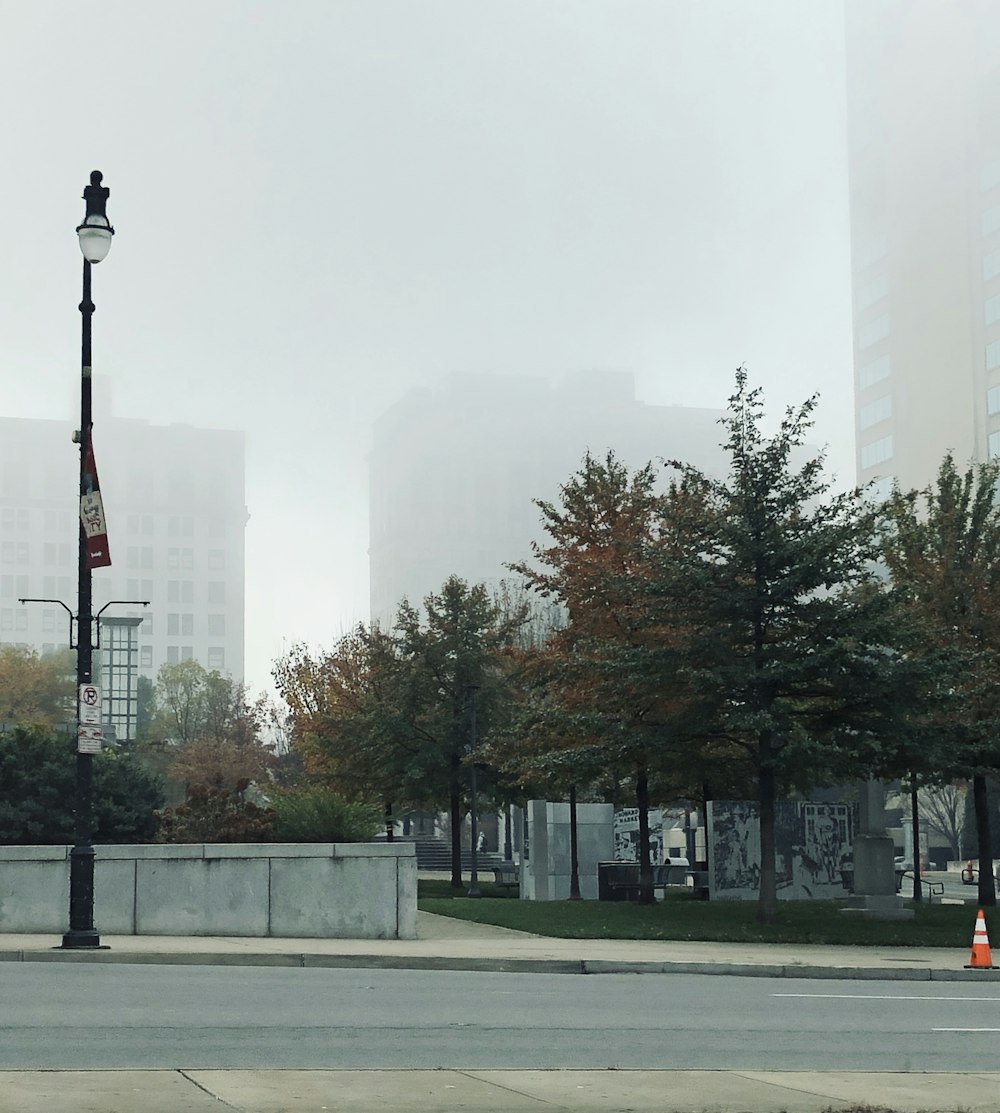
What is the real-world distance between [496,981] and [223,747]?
2817 inches

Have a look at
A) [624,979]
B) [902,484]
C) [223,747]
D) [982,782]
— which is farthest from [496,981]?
[902,484]

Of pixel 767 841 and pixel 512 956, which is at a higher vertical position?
pixel 767 841

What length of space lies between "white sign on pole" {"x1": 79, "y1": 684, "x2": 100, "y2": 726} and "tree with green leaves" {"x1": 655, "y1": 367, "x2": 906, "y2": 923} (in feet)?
34.1

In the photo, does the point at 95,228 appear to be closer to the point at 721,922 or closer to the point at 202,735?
the point at 721,922

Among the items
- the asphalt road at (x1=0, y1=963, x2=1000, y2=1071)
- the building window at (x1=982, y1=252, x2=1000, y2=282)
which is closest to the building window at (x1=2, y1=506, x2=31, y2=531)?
the building window at (x1=982, y1=252, x2=1000, y2=282)

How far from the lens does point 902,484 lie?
417 ft

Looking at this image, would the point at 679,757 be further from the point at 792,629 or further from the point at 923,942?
the point at 923,942

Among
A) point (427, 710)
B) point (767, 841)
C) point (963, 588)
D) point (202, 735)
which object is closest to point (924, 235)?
point (202, 735)

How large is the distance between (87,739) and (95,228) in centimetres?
686

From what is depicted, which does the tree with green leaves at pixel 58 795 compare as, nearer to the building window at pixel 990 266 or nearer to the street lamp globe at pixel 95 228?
the street lamp globe at pixel 95 228

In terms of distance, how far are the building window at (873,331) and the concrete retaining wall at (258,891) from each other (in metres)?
117

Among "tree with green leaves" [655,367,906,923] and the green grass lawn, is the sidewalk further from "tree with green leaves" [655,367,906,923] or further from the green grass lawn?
"tree with green leaves" [655,367,906,923]

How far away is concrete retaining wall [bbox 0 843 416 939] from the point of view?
74.7 feet

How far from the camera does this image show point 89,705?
65.5ft
